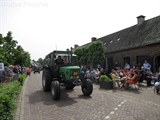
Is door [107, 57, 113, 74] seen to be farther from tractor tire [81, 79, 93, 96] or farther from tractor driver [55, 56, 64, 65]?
tractor tire [81, 79, 93, 96]

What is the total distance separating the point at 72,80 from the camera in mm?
7977

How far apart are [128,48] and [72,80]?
13.1 metres

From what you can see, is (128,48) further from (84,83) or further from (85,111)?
(85,111)

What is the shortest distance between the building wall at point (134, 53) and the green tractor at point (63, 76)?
33.0 feet

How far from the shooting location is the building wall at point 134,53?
52.0 feet

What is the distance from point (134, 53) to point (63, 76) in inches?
493

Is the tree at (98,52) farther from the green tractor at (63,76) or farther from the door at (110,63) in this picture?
the green tractor at (63,76)

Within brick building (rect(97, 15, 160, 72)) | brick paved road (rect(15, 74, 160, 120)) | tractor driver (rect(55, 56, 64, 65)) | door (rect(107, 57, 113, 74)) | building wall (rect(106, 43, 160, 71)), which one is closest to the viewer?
brick paved road (rect(15, 74, 160, 120))

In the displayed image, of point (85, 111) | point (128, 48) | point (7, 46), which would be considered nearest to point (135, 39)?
point (128, 48)

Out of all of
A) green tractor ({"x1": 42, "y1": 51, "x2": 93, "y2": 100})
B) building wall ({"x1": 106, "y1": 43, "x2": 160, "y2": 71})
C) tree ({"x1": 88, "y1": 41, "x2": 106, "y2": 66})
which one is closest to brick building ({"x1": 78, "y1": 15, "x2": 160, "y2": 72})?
building wall ({"x1": 106, "y1": 43, "x2": 160, "y2": 71})

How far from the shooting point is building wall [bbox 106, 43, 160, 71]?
15848 mm

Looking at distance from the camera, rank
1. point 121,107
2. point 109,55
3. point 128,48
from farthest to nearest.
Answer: point 109,55
point 128,48
point 121,107

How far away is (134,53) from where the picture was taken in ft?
60.5

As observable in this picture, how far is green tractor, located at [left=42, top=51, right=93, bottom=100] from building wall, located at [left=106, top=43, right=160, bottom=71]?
33.0 feet
